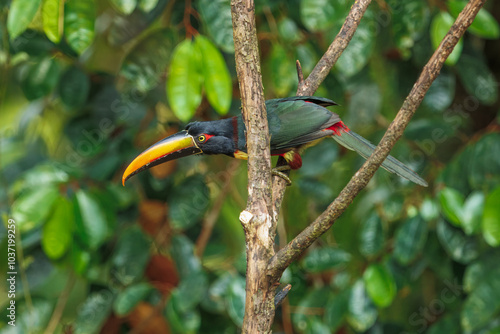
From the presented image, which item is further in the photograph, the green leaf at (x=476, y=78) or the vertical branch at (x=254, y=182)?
the green leaf at (x=476, y=78)

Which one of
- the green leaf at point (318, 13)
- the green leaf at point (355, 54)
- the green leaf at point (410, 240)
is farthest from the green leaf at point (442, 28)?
the green leaf at point (410, 240)

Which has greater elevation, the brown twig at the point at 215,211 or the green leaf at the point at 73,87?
the green leaf at the point at 73,87

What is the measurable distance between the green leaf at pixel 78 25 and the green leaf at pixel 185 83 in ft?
1.12

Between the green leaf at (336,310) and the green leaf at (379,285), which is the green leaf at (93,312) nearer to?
the green leaf at (336,310)

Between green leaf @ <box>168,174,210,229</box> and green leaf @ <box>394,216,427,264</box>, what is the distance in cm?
88

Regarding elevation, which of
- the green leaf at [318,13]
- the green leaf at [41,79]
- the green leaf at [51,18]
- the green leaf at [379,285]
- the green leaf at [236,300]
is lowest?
the green leaf at [236,300]

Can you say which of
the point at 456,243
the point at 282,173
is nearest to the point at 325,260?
the point at 456,243

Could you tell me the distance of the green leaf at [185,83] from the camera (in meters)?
2.26

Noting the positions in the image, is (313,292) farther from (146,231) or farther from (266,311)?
(266,311)

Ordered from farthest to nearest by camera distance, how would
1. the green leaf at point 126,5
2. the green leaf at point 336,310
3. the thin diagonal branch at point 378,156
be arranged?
the green leaf at point 336,310 → the green leaf at point 126,5 → the thin diagonal branch at point 378,156

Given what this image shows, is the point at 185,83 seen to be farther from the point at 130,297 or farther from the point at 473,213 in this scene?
the point at 473,213

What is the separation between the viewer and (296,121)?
1.86 metres

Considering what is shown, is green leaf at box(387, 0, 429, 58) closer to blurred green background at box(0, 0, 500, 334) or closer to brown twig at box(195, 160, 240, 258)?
blurred green background at box(0, 0, 500, 334)

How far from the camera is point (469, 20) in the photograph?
136 centimetres
